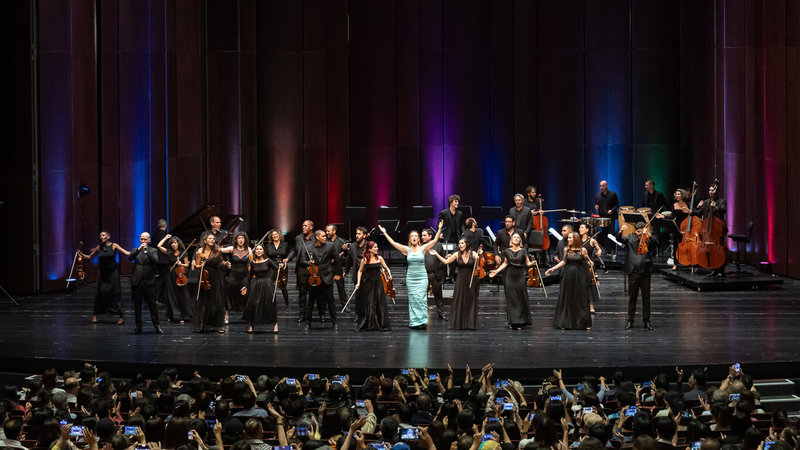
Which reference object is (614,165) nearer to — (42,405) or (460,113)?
(460,113)

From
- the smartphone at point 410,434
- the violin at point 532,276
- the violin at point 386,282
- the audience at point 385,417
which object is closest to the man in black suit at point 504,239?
the violin at point 532,276

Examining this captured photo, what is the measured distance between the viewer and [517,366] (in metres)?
12.8

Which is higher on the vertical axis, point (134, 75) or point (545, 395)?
point (134, 75)

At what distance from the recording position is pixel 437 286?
52.5 ft

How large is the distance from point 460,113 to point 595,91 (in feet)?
8.72

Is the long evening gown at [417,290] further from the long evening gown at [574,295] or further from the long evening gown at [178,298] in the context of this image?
the long evening gown at [178,298]

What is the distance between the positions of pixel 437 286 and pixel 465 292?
1.03 metres

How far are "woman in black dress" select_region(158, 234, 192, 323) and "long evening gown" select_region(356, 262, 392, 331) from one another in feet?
7.90

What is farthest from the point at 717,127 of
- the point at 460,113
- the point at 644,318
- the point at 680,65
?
the point at 644,318

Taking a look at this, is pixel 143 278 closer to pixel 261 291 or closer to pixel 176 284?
pixel 176 284

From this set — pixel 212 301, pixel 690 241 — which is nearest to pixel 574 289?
pixel 690 241

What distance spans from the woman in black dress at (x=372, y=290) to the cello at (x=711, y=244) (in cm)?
555

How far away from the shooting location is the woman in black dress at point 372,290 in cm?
1499

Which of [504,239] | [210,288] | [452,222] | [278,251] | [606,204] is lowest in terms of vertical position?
[210,288]
